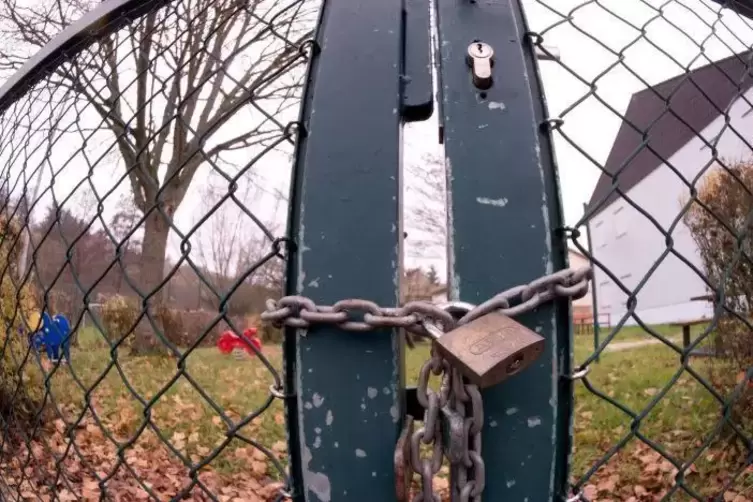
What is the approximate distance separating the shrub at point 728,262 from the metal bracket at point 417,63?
266 cm

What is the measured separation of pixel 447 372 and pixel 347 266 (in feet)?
0.49

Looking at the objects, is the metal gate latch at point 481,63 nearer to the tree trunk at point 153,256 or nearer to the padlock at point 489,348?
the padlock at point 489,348

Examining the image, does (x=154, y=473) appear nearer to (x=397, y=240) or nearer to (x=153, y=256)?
(x=153, y=256)

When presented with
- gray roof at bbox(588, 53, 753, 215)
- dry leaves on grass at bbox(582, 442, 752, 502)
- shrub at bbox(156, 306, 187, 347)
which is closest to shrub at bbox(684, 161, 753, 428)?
dry leaves on grass at bbox(582, 442, 752, 502)

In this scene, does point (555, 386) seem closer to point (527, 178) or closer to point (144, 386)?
point (527, 178)

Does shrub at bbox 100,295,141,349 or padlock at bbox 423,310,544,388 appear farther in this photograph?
shrub at bbox 100,295,141,349

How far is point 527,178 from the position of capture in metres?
0.67

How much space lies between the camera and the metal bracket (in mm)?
720

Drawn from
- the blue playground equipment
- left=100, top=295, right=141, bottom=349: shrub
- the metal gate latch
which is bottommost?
left=100, top=295, right=141, bottom=349: shrub

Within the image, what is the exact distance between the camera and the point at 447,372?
1.93ft

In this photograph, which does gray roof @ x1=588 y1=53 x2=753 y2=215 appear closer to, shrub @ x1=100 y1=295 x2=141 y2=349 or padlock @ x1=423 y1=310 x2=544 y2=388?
padlock @ x1=423 y1=310 x2=544 y2=388

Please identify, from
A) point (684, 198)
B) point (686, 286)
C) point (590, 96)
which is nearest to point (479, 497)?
point (590, 96)

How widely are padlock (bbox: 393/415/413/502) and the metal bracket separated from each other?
0.36m

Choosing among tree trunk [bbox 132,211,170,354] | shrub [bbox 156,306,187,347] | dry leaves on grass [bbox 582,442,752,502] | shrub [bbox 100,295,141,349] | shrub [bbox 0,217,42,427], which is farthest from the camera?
shrub [bbox 156,306,187,347]
